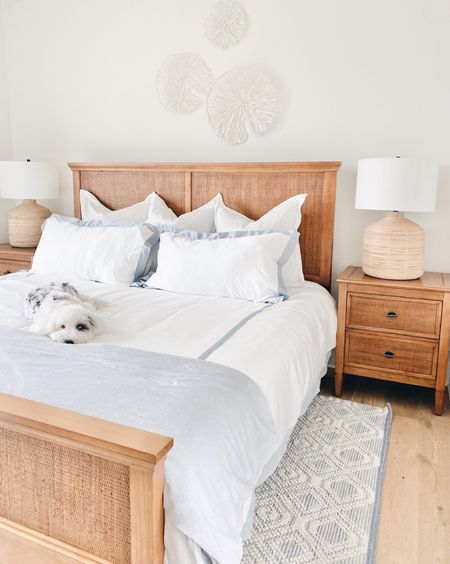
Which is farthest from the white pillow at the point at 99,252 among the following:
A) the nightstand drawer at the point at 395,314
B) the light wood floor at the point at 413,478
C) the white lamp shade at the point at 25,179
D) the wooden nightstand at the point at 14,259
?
the light wood floor at the point at 413,478

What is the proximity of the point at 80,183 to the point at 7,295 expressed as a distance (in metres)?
A: 1.41

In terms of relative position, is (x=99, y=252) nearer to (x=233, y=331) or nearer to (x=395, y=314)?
(x=233, y=331)

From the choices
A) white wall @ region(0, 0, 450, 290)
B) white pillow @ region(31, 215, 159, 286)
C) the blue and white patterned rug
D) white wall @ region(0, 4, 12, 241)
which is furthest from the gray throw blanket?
white wall @ region(0, 4, 12, 241)

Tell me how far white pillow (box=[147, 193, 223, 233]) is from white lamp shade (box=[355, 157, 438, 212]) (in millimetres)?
978

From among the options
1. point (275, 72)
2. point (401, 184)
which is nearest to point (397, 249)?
point (401, 184)

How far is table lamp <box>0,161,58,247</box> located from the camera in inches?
133

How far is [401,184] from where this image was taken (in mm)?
2385

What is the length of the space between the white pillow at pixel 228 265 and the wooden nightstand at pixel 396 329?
16.3 inches

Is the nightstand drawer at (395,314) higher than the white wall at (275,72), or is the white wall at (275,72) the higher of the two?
the white wall at (275,72)

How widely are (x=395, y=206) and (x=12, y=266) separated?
104 inches

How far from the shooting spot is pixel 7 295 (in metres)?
2.35

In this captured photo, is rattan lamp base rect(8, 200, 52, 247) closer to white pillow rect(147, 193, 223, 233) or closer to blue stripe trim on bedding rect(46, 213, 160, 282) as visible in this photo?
blue stripe trim on bedding rect(46, 213, 160, 282)

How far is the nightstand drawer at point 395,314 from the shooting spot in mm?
2406

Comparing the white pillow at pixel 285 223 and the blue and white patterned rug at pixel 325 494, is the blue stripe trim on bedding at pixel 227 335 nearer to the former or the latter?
the white pillow at pixel 285 223
